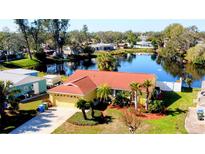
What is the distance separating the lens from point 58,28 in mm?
67812

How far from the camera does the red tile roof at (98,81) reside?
1049 inches

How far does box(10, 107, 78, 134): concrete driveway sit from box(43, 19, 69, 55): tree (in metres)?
43.5

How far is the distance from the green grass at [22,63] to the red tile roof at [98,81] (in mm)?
27949

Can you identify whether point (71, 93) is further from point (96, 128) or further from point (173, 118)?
point (173, 118)

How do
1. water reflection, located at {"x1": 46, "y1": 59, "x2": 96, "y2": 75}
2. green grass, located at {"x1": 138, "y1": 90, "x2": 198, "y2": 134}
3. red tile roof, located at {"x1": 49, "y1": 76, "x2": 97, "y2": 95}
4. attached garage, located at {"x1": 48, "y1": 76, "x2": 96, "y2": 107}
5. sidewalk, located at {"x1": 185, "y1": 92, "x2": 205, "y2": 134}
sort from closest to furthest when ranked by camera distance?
1. sidewalk, located at {"x1": 185, "y1": 92, "x2": 205, "y2": 134}
2. green grass, located at {"x1": 138, "y1": 90, "x2": 198, "y2": 134}
3. attached garage, located at {"x1": 48, "y1": 76, "x2": 96, "y2": 107}
4. red tile roof, located at {"x1": 49, "y1": 76, "x2": 97, "y2": 95}
5. water reflection, located at {"x1": 46, "y1": 59, "x2": 96, "y2": 75}

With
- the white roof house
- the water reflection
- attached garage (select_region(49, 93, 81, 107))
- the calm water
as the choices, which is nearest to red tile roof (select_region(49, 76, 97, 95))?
attached garage (select_region(49, 93, 81, 107))

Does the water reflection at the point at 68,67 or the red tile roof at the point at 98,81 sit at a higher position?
the red tile roof at the point at 98,81

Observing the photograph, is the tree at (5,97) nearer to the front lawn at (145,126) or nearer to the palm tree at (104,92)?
the front lawn at (145,126)

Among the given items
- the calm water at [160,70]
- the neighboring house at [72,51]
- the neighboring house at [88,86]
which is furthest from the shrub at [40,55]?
the neighboring house at [88,86]

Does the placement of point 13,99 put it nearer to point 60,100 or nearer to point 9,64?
point 60,100

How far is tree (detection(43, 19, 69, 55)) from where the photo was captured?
65.4m

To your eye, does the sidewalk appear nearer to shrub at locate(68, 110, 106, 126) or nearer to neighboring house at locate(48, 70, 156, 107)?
neighboring house at locate(48, 70, 156, 107)

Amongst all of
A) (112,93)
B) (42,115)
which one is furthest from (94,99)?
(42,115)

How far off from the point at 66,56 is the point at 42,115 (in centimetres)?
5129
